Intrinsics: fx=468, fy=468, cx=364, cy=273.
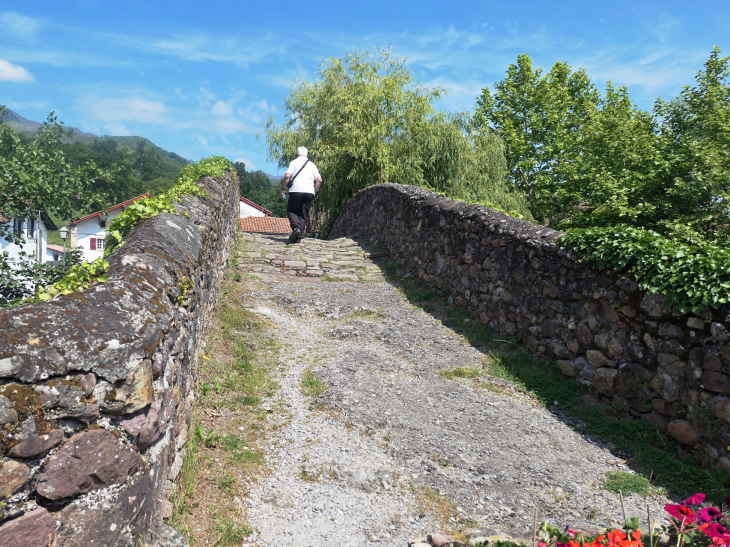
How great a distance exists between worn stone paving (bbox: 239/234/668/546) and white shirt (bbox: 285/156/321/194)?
448 cm

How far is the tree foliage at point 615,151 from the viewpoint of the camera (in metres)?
16.6

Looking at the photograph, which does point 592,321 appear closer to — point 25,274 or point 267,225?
point 25,274

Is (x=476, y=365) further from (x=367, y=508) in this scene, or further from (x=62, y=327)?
(x=62, y=327)

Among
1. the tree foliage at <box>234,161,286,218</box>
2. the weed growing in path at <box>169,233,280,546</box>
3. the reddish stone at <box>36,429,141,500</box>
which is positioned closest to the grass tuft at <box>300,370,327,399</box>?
the weed growing in path at <box>169,233,280,546</box>

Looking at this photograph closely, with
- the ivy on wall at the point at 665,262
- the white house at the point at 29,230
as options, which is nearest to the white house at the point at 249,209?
the white house at the point at 29,230

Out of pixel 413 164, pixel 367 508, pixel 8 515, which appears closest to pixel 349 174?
pixel 413 164

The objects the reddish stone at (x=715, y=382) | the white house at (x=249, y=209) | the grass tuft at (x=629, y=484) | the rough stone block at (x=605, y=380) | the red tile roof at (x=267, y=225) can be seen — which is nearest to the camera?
the grass tuft at (x=629, y=484)

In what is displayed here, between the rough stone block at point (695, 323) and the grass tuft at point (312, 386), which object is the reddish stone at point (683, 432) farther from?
the grass tuft at point (312, 386)

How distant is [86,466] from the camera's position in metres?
1.74

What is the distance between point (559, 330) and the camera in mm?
5148

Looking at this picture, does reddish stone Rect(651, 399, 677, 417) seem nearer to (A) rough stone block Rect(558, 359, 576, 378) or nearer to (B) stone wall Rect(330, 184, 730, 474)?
(B) stone wall Rect(330, 184, 730, 474)

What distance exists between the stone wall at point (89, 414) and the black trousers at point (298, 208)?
7710mm

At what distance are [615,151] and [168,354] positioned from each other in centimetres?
2135

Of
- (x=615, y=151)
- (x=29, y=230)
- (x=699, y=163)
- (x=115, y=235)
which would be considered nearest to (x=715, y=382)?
(x=115, y=235)
